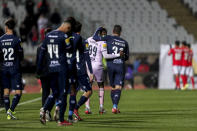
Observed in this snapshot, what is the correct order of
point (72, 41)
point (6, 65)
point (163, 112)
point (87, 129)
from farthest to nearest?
point (163, 112), point (6, 65), point (72, 41), point (87, 129)

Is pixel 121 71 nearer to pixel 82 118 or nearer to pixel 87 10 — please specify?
pixel 82 118

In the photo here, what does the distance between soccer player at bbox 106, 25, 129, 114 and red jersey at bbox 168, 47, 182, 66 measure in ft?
44.9

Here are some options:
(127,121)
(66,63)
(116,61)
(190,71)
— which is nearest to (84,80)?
(127,121)

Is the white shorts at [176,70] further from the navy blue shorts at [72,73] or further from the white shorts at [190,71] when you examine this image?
the navy blue shorts at [72,73]

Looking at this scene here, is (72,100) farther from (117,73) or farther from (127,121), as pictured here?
(117,73)

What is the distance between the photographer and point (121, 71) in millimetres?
17109

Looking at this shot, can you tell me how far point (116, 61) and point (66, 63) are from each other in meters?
4.81

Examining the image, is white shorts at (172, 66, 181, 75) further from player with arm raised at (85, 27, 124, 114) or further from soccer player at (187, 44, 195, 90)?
player with arm raised at (85, 27, 124, 114)

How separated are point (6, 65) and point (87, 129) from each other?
3.78m

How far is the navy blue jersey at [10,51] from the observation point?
1495 cm

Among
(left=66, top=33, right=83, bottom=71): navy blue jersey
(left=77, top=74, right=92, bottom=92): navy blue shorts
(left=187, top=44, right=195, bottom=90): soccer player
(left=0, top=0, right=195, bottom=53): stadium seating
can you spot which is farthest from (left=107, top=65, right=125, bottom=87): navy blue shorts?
(left=0, top=0, right=195, bottom=53): stadium seating

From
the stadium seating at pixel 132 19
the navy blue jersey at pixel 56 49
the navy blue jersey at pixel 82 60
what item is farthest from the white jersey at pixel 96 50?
the stadium seating at pixel 132 19

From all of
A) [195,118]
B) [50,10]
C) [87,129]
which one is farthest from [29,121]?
[50,10]

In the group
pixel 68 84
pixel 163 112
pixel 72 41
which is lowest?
pixel 163 112
